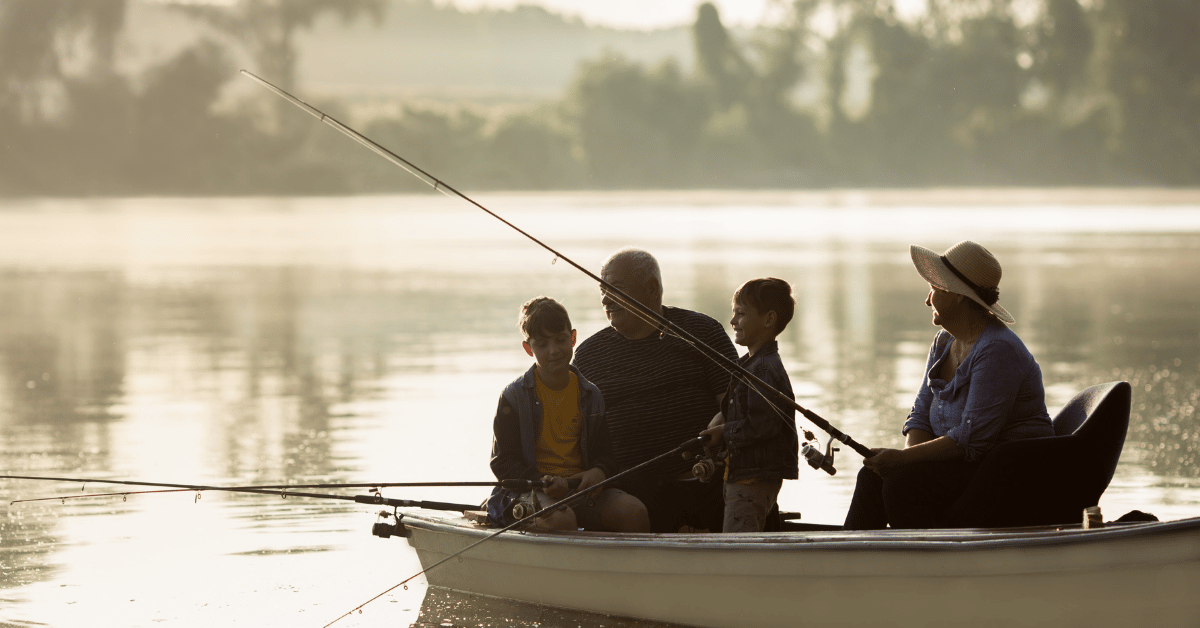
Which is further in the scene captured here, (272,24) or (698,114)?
(272,24)

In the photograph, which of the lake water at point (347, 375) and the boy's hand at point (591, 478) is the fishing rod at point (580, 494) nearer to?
the boy's hand at point (591, 478)

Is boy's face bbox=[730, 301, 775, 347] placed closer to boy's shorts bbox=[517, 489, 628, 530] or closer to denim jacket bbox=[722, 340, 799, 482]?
denim jacket bbox=[722, 340, 799, 482]

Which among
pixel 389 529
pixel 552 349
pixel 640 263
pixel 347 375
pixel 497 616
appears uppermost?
pixel 640 263

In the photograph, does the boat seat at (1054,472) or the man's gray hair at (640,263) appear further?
the man's gray hair at (640,263)

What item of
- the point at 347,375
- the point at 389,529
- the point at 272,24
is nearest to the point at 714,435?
the point at 389,529

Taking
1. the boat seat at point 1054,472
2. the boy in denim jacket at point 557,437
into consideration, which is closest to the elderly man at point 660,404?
the boy in denim jacket at point 557,437

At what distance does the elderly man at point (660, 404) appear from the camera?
5.03 metres

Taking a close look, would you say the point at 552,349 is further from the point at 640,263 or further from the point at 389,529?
the point at 389,529

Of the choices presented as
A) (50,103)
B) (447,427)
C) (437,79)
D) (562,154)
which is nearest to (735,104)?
(562,154)

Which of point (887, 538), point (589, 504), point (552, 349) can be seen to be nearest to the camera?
point (887, 538)

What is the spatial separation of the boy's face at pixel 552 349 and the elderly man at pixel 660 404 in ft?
0.87

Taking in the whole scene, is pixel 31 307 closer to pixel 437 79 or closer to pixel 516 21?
pixel 437 79

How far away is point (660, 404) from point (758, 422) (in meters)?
0.56

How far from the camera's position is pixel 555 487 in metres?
4.84
